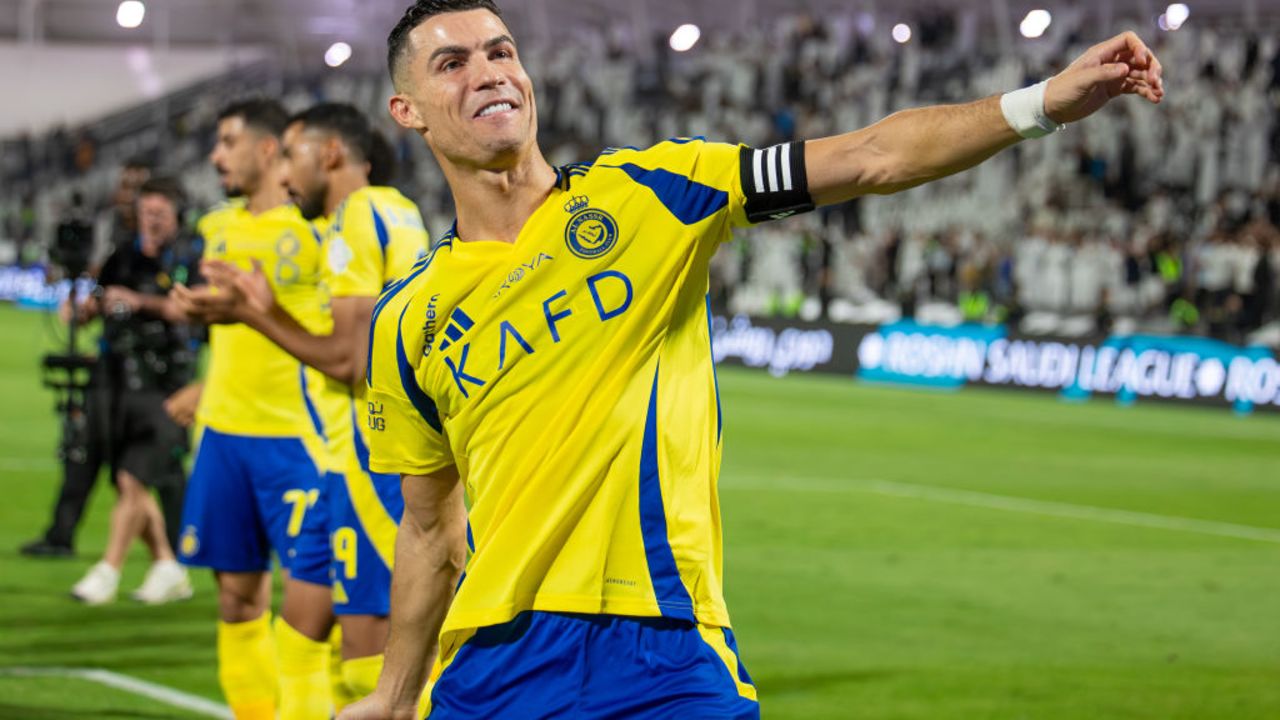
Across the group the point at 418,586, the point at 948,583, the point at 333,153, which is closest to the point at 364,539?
the point at 333,153

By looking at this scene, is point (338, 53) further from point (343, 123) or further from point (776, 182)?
point (776, 182)

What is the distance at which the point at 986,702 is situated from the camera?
25.2 feet

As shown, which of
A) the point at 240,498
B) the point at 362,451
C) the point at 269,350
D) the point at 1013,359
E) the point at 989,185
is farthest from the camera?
the point at 989,185

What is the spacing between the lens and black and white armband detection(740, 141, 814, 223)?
3264 mm

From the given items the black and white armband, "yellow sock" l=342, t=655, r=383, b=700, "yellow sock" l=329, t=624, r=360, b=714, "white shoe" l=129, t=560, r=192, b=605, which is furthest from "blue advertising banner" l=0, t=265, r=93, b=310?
the black and white armband

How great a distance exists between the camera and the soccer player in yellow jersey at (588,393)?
3.30m

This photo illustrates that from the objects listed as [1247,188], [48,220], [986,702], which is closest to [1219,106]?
[1247,188]

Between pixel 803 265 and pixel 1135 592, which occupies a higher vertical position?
pixel 803 265

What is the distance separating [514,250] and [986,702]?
489cm

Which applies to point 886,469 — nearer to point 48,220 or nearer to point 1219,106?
point 1219,106

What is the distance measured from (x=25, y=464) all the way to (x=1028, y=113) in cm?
1374

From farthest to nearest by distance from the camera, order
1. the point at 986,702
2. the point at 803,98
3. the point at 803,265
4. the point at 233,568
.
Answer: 1. the point at 803,98
2. the point at 803,265
3. the point at 986,702
4. the point at 233,568

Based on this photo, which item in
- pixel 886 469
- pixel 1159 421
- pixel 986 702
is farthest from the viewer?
pixel 1159 421

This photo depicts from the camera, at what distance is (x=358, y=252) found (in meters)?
5.45
